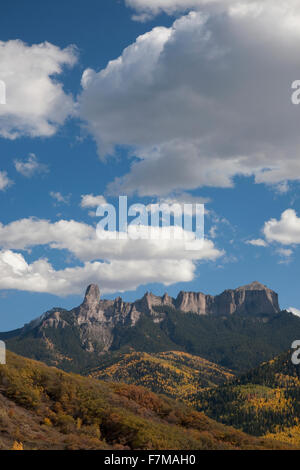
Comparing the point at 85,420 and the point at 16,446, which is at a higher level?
the point at 16,446

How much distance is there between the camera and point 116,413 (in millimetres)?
60375

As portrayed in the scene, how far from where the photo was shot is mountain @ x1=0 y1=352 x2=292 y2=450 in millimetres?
49000

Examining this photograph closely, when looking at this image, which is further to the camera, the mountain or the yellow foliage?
the mountain

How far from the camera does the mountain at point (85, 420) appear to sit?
49000mm

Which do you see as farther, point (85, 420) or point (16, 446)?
point (85, 420)

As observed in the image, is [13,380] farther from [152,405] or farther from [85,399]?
[152,405]

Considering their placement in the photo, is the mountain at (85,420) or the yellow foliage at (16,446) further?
the mountain at (85,420)

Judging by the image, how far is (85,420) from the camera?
2368 inches

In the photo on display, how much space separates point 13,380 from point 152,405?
25.0 m
